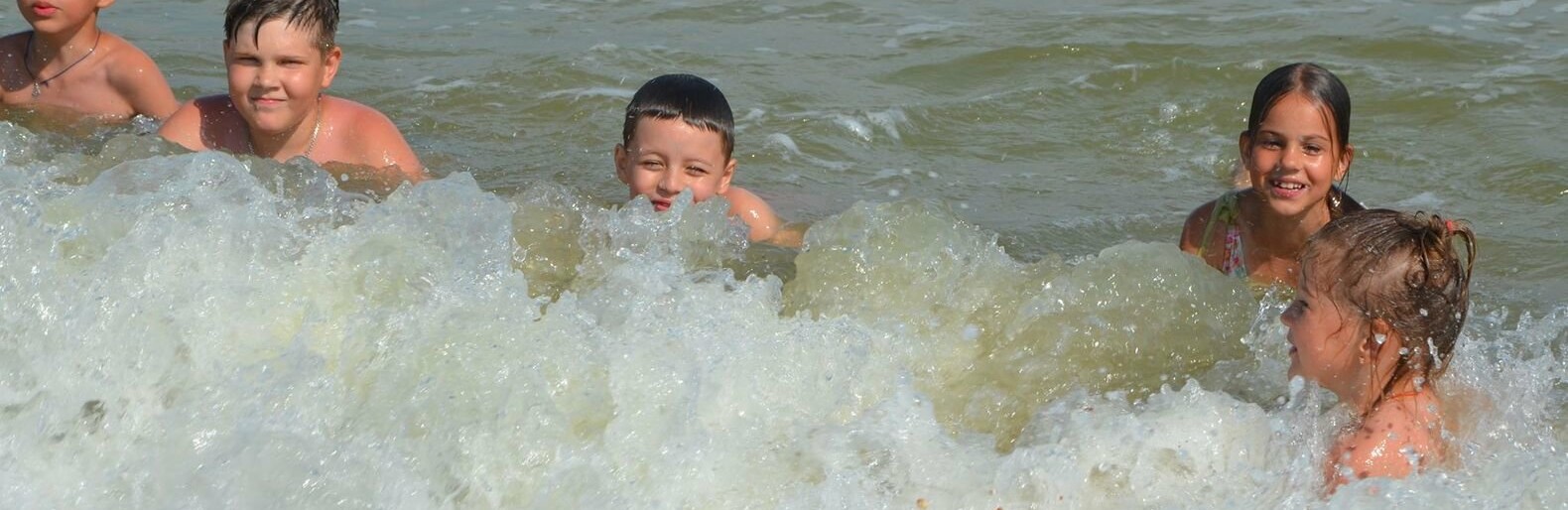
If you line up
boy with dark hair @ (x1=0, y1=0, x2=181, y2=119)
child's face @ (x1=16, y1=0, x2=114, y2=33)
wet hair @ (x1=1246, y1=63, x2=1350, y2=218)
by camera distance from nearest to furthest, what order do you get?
wet hair @ (x1=1246, y1=63, x2=1350, y2=218)
child's face @ (x1=16, y1=0, x2=114, y2=33)
boy with dark hair @ (x1=0, y1=0, x2=181, y2=119)

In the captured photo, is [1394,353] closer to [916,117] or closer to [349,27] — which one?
[916,117]

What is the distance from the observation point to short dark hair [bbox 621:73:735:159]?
5348 millimetres

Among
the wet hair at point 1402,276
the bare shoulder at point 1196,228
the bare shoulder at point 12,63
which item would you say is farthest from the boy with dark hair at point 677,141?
the bare shoulder at point 12,63

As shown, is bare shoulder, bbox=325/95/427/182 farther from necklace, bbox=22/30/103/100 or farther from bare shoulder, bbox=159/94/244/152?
necklace, bbox=22/30/103/100

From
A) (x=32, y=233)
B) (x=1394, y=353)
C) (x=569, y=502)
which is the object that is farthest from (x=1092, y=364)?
(x=32, y=233)

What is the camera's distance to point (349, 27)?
8805mm

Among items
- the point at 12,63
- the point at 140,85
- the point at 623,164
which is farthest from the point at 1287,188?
the point at 12,63

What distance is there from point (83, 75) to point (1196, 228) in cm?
407

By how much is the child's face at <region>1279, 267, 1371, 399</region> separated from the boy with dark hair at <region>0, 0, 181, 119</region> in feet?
14.6

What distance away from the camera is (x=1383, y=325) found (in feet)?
11.8

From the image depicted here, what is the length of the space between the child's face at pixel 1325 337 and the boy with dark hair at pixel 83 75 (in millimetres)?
4437

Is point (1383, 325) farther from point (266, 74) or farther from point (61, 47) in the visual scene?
point (61, 47)

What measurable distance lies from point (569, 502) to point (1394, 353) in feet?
5.68

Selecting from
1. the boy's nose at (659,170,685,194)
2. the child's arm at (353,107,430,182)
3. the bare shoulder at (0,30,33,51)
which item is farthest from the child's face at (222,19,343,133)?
the bare shoulder at (0,30,33,51)
